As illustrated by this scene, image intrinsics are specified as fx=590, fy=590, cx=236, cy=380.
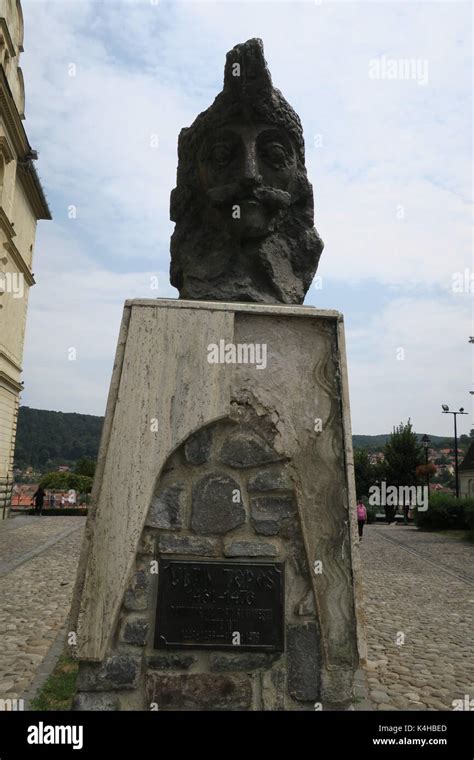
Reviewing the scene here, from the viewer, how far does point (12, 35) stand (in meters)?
22.7

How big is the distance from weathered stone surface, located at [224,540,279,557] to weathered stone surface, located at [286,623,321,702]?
1.36 feet

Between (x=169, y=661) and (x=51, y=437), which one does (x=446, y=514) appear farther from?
(x=51, y=437)

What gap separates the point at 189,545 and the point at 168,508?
24cm

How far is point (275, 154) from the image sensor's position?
415 cm

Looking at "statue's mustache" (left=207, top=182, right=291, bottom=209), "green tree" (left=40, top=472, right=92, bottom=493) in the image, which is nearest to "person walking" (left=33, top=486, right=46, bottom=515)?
"green tree" (left=40, top=472, right=92, bottom=493)

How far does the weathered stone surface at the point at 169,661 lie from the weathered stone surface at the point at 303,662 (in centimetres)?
55

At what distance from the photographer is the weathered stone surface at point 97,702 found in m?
3.10

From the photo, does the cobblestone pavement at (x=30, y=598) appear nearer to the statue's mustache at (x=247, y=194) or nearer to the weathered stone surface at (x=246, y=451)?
the weathered stone surface at (x=246, y=451)

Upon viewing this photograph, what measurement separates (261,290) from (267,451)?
1.28 meters

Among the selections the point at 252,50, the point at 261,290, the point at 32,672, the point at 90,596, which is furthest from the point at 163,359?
the point at 32,672

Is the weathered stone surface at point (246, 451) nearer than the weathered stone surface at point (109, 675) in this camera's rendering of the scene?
No

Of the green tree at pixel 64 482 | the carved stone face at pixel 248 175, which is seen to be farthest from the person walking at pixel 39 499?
the carved stone face at pixel 248 175

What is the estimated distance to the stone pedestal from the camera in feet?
10.4

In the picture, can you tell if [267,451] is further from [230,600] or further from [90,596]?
[90,596]
